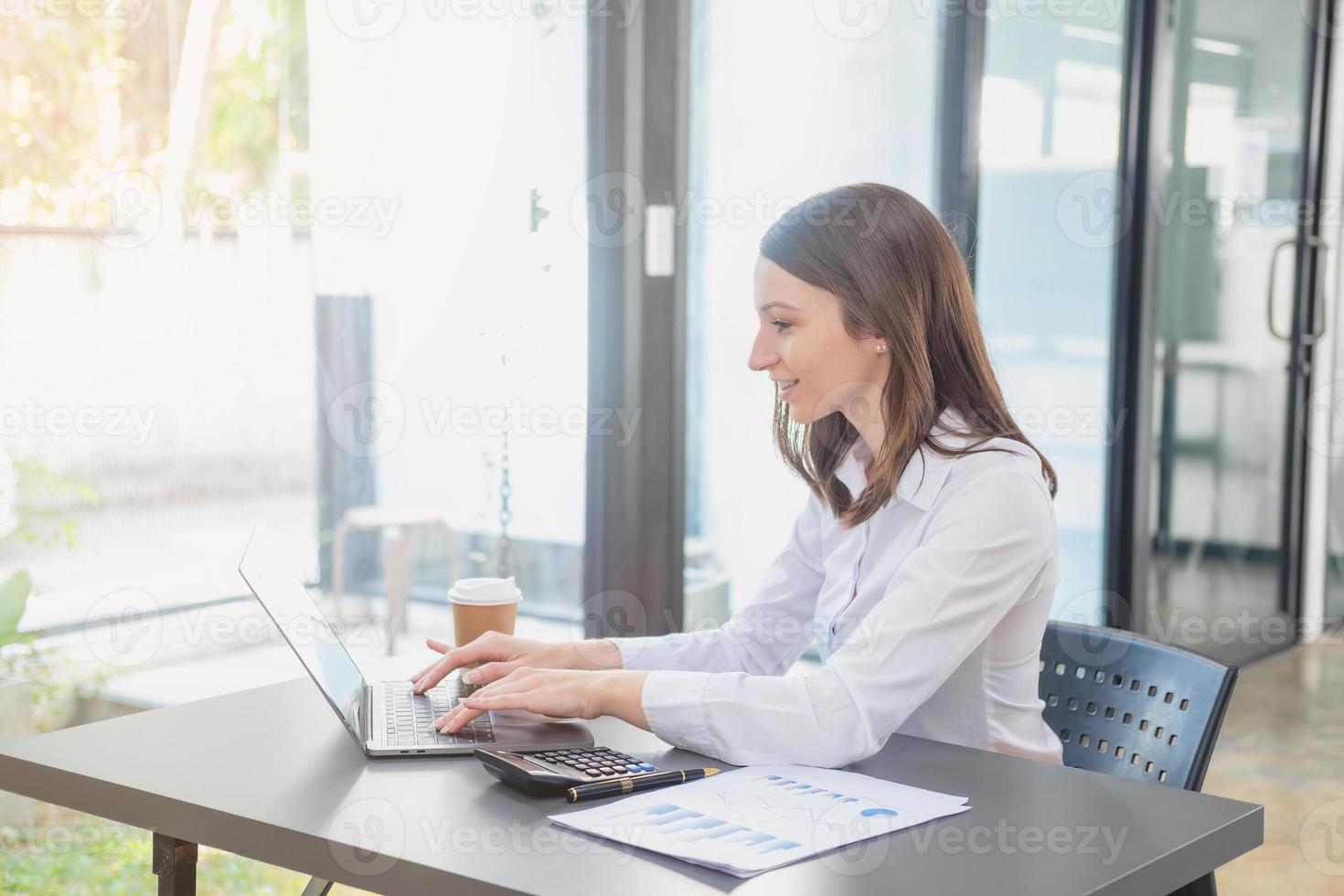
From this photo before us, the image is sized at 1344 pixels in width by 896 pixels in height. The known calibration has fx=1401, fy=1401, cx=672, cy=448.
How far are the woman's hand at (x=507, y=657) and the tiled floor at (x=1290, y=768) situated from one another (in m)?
1.65

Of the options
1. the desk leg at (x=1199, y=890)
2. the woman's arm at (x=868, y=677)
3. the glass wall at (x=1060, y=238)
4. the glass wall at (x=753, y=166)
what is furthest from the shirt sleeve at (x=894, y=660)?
the glass wall at (x=1060, y=238)

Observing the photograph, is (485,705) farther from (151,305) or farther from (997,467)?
(151,305)

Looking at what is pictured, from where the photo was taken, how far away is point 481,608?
158cm

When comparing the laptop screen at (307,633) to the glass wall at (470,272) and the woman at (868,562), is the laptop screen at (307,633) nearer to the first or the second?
the woman at (868,562)

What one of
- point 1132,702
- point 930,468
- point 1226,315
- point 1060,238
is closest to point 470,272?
point 930,468

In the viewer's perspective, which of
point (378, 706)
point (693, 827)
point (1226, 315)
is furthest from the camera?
point (1226, 315)

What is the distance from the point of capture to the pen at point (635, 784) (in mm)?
1163

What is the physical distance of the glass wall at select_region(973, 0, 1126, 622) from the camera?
371 cm

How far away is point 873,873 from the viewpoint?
3.31 feet

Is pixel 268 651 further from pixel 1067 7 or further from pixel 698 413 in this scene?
pixel 1067 7

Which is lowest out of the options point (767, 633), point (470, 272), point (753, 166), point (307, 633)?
point (767, 633)

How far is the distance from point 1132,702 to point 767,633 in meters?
0.46

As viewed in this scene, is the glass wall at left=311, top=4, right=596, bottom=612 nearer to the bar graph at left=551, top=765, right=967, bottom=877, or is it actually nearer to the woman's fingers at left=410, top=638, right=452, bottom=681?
the woman's fingers at left=410, top=638, right=452, bottom=681

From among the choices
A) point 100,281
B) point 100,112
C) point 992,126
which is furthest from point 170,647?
point 992,126
